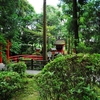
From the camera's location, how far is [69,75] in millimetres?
3223

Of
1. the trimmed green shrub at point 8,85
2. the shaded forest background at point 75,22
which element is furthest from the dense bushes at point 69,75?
the shaded forest background at point 75,22

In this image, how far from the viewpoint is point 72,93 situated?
2.99m

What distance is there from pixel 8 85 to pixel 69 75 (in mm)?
2049

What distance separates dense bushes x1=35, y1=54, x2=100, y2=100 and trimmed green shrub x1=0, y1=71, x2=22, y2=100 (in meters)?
1.59

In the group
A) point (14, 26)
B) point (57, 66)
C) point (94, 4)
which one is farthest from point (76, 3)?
point (57, 66)

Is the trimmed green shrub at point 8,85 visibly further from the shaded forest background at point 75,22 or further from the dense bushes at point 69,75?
the shaded forest background at point 75,22

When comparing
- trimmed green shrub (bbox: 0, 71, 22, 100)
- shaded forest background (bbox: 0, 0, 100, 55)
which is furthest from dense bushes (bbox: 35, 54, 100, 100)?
shaded forest background (bbox: 0, 0, 100, 55)

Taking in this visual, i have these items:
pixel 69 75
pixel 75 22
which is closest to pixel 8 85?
pixel 69 75

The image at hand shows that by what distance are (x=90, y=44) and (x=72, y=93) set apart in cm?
555

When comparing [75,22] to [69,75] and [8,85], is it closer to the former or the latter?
[8,85]

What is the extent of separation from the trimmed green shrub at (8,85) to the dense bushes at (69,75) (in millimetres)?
1590

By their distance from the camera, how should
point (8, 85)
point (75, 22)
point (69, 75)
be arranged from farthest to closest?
point (75, 22) < point (8, 85) < point (69, 75)

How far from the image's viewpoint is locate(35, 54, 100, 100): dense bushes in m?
3.15

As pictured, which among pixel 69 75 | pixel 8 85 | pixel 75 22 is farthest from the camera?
pixel 75 22
